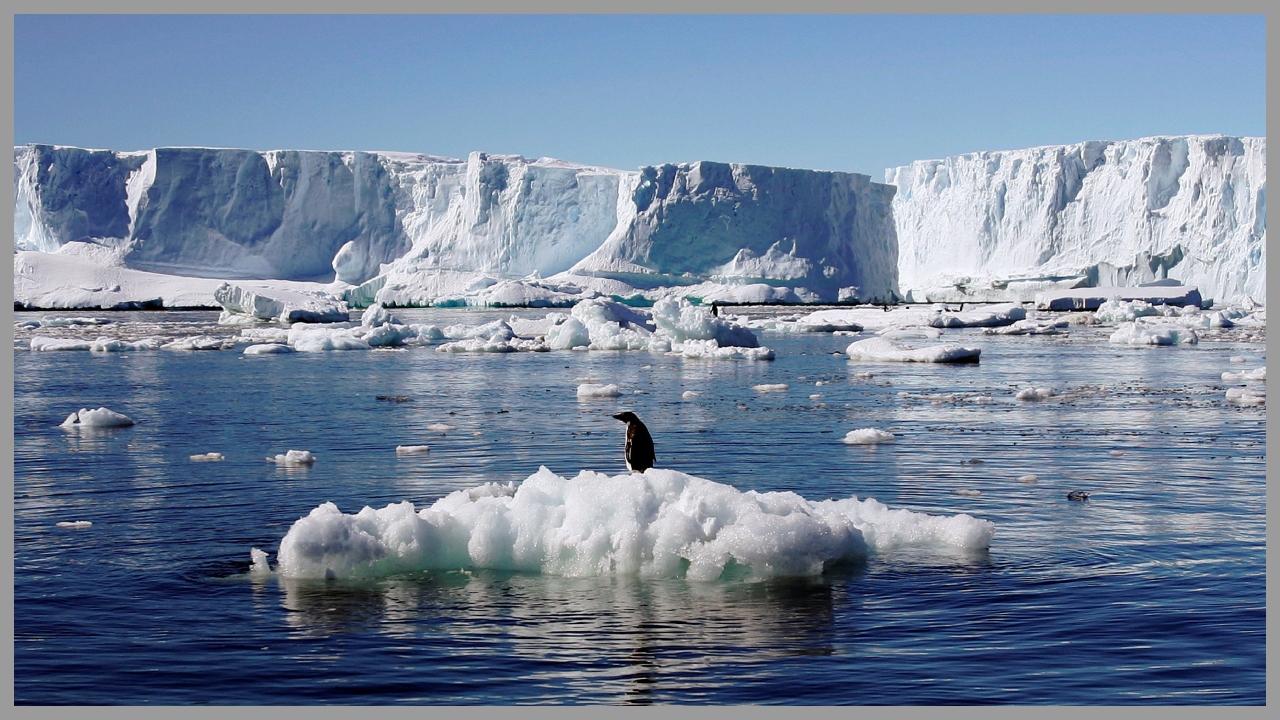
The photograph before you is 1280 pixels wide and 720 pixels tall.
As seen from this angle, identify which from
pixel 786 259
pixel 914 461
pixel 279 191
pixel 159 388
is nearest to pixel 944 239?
pixel 786 259

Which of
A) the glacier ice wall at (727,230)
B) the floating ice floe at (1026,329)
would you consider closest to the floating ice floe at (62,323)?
the glacier ice wall at (727,230)

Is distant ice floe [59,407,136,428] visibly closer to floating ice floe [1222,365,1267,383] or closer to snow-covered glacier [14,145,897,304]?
floating ice floe [1222,365,1267,383]

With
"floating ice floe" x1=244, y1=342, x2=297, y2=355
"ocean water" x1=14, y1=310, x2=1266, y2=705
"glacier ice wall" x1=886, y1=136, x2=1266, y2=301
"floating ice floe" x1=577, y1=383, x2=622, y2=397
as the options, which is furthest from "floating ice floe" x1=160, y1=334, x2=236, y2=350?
"glacier ice wall" x1=886, y1=136, x2=1266, y2=301

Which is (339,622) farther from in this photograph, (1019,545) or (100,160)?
(100,160)

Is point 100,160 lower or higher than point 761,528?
higher

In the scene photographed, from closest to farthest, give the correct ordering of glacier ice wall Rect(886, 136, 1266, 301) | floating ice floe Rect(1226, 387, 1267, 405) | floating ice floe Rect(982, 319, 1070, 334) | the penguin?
the penguin
floating ice floe Rect(1226, 387, 1267, 405)
floating ice floe Rect(982, 319, 1070, 334)
glacier ice wall Rect(886, 136, 1266, 301)

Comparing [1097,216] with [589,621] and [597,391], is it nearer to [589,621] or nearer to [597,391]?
[597,391]

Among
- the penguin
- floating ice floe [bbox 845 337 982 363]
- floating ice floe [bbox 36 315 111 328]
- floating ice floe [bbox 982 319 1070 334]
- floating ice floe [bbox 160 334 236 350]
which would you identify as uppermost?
floating ice floe [bbox 36 315 111 328]
